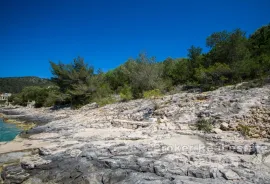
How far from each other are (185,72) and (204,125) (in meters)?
22.6

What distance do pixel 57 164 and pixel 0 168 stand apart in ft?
6.37

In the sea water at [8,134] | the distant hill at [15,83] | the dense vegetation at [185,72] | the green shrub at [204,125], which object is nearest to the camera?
the green shrub at [204,125]

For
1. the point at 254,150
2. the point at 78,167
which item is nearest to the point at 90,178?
the point at 78,167

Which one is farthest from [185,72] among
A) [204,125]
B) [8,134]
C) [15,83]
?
[15,83]

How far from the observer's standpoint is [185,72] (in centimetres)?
2980

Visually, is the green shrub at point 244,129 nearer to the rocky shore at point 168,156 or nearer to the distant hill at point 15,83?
the rocky shore at point 168,156

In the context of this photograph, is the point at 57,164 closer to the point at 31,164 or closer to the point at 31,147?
the point at 31,164

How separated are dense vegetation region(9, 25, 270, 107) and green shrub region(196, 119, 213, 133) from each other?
1005 centimetres

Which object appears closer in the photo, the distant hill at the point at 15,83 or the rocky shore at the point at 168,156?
the rocky shore at the point at 168,156

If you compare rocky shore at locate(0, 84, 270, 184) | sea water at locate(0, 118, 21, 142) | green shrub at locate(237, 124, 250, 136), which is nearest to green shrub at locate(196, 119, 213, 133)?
rocky shore at locate(0, 84, 270, 184)

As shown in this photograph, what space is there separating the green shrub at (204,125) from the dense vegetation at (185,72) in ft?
33.0

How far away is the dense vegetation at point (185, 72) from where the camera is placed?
20078mm

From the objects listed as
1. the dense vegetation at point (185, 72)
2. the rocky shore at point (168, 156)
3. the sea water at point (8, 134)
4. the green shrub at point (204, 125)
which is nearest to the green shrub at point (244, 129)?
the rocky shore at point (168, 156)

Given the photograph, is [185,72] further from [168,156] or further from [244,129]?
[168,156]
